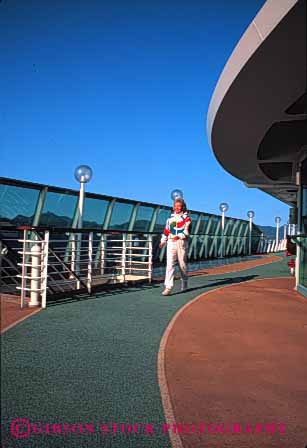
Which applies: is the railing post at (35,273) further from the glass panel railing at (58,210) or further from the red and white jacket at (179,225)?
the glass panel railing at (58,210)

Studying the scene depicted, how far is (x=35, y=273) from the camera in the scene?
9.71 ft

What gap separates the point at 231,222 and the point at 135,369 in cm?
1647

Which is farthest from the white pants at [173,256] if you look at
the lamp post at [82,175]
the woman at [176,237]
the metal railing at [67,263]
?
the lamp post at [82,175]

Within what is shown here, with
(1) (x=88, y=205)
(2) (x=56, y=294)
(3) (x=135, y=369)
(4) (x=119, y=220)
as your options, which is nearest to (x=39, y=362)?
(3) (x=135, y=369)

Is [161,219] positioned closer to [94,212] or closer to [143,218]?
[143,218]

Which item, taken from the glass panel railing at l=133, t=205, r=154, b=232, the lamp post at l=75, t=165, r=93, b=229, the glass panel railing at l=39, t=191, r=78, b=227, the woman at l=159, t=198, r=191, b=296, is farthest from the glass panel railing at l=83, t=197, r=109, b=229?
the woman at l=159, t=198, r=191, b=296

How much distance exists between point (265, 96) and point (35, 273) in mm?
2693

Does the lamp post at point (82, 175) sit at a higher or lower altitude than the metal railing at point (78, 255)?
higher

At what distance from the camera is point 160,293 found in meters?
6.25

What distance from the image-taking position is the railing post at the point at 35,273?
2165 mm

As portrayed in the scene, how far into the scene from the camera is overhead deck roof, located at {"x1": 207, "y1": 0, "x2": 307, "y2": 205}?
4.36 feet

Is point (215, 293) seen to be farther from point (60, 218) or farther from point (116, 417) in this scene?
point (116, 417)

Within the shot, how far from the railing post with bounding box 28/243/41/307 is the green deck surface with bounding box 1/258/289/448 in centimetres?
20

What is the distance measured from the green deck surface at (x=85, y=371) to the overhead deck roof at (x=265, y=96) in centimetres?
105
